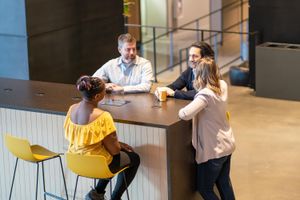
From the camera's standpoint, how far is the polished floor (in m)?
6.72

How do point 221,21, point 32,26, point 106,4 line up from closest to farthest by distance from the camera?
1. point 32,26
2. point 106,4
3. point 221,21

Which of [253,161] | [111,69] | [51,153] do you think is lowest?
[253,161]

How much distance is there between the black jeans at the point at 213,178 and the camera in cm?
545

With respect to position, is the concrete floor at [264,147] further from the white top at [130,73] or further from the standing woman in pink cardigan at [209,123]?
the white top at [130,73]

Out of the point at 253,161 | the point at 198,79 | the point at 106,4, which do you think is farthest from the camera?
the point at 106,4

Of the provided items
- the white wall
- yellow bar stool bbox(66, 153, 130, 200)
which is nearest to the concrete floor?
yellow bar stool bbox(66, 153, 130, 200)

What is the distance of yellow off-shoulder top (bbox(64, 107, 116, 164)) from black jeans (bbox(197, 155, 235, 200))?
0.79 metres

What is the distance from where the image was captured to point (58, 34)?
28.2ft

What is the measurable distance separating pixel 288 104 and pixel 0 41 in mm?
4034

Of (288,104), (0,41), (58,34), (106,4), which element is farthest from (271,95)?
(0,41)

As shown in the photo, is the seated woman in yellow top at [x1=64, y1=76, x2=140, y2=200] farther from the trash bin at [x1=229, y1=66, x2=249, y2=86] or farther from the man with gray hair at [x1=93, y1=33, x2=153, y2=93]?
the trash bin at [x1=229, y1=66, x2=249, y2=86]

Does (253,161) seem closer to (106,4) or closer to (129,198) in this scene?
(129,198)

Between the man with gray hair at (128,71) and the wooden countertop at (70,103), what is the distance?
0.10 meters

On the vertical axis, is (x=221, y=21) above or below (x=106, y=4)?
below
